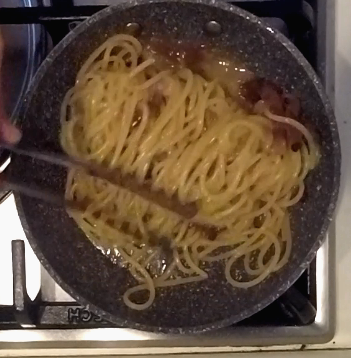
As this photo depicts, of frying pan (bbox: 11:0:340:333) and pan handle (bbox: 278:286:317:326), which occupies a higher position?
frying pan (bbox: 11:0:340:333)

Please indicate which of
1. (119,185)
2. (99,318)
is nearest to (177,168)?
(119,185)

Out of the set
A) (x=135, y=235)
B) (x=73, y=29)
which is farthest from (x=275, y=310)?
(x=73, y=29)

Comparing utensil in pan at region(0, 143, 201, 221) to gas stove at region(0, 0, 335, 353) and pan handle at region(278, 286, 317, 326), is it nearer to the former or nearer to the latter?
gas stove at region(0, 0, 335, 353)

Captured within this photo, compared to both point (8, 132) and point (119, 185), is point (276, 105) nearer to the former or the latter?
point (119, 185)

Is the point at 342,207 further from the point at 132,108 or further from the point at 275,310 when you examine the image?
the point at 132,108

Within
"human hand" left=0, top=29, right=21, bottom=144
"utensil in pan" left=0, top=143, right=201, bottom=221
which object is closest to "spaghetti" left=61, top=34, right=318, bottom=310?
"utensil in pan" left=0, top=143, right=201, bottom=221
